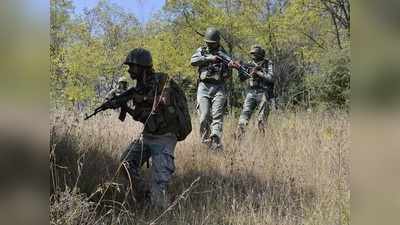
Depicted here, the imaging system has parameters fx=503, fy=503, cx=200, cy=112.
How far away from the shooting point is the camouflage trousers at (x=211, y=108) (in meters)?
2.62

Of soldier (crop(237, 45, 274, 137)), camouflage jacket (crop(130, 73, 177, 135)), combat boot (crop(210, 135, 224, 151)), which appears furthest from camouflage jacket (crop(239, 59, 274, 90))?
camouflage jacket (crop(130, 73, 177, 135))

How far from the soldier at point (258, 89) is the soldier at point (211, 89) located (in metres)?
0.12

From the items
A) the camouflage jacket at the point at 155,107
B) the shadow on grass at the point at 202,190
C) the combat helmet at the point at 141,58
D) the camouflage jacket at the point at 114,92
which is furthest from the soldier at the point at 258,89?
the camouflage jacket at the point at 114,92

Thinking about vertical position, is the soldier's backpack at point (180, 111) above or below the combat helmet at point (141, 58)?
below

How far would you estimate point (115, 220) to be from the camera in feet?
7.32

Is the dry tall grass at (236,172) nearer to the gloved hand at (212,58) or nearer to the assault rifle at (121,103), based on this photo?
the assault rifle at (121,103)

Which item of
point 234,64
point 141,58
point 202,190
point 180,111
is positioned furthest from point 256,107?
point 141,58

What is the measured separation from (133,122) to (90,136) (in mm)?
216

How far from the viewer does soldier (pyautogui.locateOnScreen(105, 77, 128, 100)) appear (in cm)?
241

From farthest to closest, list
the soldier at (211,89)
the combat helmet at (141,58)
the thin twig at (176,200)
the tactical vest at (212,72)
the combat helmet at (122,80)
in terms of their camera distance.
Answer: the tactical vest at (212,72)
the soldier at (211,89)
the combat helmet at (122,80)
the combat helmet at (141,58)
the thin twig at (176,200)

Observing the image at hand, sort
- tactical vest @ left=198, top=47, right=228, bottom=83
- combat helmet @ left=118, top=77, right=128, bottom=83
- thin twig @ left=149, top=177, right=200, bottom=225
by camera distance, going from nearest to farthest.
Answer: thin twig @ left=149, top=177, right=200, bottom=225 → combat helmet @ left=118, top=77, right=128, bottom=83 → tactical vest @ left=198, top=47, right=228, bottom=83

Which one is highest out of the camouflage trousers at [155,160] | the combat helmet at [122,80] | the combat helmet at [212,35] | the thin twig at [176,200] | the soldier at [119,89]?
the combat helmet at [212,35]

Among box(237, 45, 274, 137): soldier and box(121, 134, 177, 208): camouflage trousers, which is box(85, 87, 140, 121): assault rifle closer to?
box(121, 134, 177, 208): camouflage trousers
